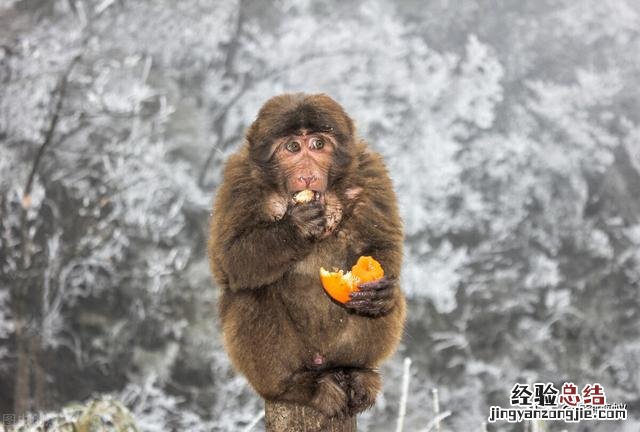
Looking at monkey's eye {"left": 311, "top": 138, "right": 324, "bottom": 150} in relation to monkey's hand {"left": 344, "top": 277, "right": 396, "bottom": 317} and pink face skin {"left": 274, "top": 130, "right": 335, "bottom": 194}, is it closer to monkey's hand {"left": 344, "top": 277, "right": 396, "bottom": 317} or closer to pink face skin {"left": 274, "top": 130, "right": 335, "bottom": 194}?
pink face skin {"left": 274, "top": 130, "right": 335, "bottom": 194}

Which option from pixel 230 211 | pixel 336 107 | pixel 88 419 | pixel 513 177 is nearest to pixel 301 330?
pixel 230 211

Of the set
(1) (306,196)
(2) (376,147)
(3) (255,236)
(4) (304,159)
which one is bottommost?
Answer: (3) (255,236)

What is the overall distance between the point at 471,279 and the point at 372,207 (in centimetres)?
314

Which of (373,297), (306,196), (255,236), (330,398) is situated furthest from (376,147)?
(330,398)

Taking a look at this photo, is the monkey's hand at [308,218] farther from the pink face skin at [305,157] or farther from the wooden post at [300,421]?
the wooden post at [300,421]

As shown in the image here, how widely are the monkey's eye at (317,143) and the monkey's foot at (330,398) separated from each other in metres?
0.94

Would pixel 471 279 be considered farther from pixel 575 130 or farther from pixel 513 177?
pixel 575 130

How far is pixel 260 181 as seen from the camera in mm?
3029

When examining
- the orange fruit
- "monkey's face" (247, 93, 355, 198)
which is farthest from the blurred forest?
the orange fruit

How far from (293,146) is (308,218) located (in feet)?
1.20

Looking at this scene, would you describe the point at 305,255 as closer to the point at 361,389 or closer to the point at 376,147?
the point at 361,389

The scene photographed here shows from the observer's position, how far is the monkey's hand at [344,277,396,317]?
8.82 ft

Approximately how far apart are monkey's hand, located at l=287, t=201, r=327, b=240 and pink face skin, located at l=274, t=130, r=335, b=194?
0.14 meters

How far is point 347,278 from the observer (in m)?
2.72
